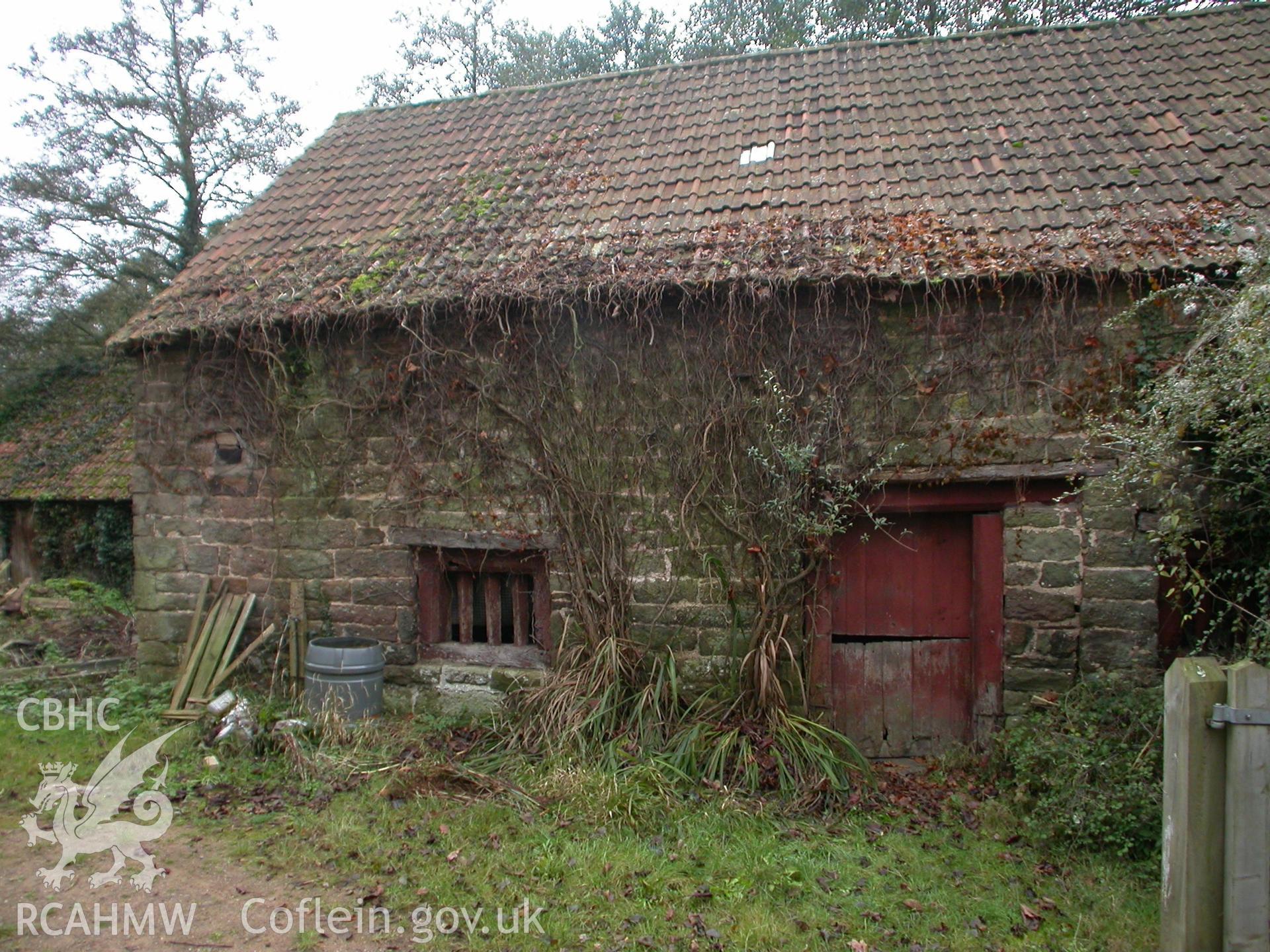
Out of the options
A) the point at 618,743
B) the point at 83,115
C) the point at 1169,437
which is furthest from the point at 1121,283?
the point at 83,115

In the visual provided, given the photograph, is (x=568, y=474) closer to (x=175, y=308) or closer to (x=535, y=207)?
(x=535, y=207)

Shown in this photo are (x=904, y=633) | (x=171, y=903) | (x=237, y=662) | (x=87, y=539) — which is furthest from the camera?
(x=87, y=539)

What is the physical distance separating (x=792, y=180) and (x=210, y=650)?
239 inches

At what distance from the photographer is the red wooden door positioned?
6102 millimetres

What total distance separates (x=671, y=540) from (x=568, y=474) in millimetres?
905

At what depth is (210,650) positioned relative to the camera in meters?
6.91

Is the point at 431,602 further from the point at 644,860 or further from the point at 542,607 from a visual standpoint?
the point at 644,860

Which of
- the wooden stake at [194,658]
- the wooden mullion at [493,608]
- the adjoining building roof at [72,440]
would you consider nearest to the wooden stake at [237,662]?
the wooden stake at [194,658]

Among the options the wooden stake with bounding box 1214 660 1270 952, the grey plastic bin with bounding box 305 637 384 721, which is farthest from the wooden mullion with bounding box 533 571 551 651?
the wooden stake with bounding box 1214 660 1270 952

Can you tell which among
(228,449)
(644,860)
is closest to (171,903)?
Result: (644,860)

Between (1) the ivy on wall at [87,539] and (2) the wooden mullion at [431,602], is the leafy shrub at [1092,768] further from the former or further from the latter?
(1) the ivy on wall at [87,539]

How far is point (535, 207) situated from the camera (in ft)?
24.1

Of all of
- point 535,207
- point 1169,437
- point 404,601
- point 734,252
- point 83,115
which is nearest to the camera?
point 1169,437

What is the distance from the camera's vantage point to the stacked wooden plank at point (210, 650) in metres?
6.82
